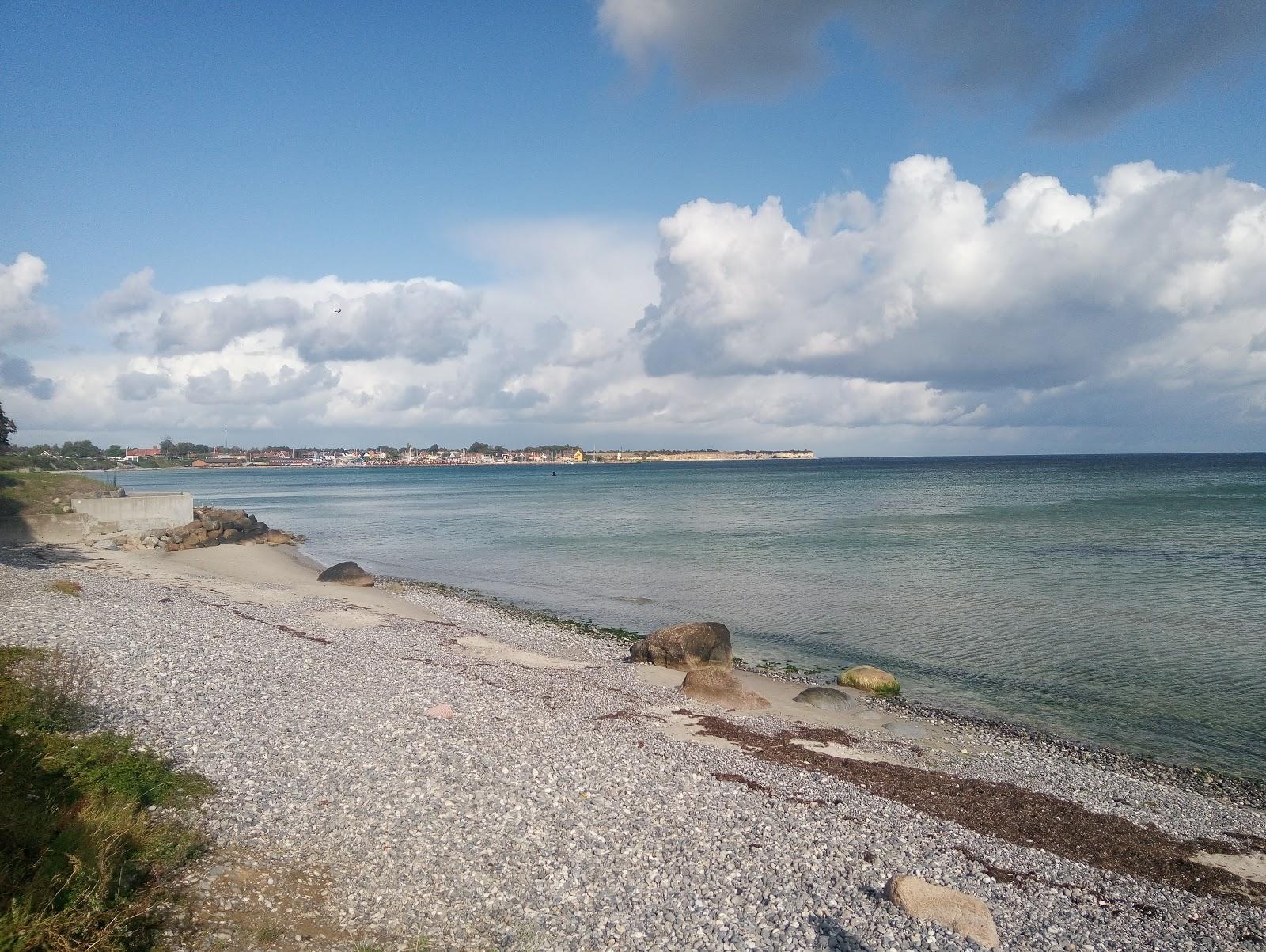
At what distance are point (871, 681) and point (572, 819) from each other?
13.1 metres

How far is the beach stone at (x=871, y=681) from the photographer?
21141mm

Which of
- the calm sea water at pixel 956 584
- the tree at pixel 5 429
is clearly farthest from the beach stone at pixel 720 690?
the tree at pixel 5 429

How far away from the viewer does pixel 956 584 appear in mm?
36875

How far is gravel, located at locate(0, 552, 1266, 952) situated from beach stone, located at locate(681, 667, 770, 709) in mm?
1171

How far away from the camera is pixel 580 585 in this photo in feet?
128

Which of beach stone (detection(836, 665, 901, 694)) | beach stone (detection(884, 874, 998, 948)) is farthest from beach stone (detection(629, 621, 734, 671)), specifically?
beach stone (detection(884, 874, 998, 948))

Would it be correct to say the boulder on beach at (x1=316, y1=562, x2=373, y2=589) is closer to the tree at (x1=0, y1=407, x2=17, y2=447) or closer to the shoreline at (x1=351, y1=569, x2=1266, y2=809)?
the shoreline at (x1=351, y1=569, x2=1266, y2=809)

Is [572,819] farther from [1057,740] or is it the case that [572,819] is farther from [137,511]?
[137,511]

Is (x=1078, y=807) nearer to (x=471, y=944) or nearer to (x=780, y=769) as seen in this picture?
(x=780, y=769)

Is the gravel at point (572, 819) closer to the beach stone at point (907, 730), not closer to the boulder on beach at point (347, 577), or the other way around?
the beach stone at point (907, 730)

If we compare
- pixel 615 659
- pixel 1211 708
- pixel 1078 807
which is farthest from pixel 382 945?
pixel 1211 708

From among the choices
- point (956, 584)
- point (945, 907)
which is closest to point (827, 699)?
point (945, 907)

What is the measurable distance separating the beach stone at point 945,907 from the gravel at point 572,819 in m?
0.16

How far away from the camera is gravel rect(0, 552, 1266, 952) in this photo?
8.41m
